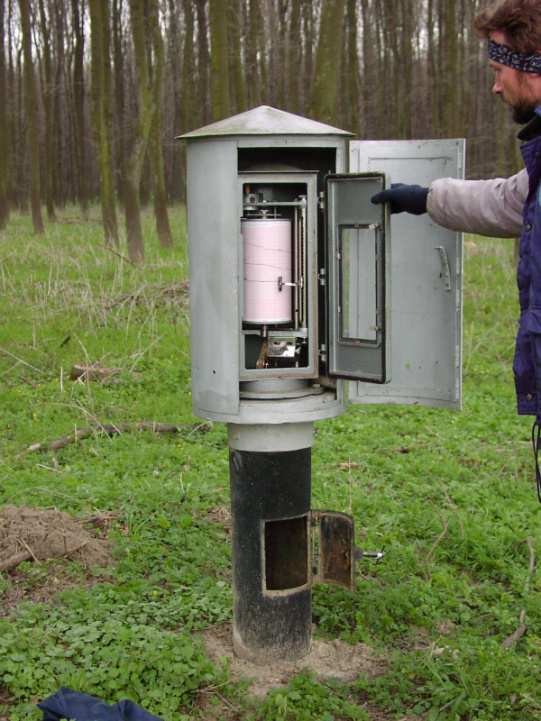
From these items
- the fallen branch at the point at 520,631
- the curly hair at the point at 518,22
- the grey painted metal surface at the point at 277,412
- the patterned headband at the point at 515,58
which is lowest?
the fallen branch at the point at 520,631

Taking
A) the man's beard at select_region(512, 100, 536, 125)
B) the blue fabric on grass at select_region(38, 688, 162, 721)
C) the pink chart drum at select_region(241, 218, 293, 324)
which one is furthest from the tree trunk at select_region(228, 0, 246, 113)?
the blue fabric on grass at select_region(38, 688, 162, 721)

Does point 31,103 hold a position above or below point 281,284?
above

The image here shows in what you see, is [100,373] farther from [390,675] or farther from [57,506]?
[390,675]

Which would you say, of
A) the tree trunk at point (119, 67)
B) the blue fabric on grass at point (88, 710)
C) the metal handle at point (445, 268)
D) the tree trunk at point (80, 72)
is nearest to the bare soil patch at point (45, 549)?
the blue fabric on grass at point (88, 710)

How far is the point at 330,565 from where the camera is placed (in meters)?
3.85

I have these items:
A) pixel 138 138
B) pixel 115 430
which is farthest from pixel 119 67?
pixel 115 430

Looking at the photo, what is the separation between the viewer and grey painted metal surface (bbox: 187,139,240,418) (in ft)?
11.1

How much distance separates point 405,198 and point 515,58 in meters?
0.60

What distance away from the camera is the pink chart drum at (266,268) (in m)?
3.48

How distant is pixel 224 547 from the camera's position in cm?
474

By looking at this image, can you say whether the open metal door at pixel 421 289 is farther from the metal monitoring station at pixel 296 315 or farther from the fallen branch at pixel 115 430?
the fallen branch at pixel 115 430

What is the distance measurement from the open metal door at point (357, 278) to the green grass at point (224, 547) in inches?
46.3

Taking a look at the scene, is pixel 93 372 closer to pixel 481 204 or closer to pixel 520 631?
pixel 520 631

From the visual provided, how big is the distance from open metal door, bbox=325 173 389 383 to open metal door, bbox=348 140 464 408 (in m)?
0.14
